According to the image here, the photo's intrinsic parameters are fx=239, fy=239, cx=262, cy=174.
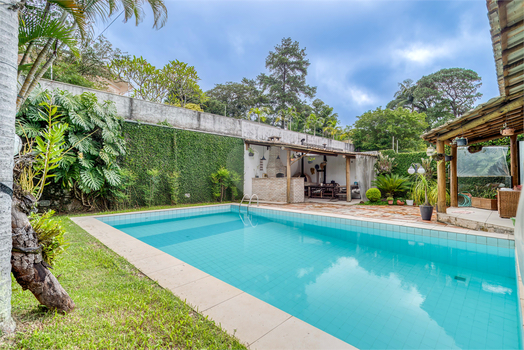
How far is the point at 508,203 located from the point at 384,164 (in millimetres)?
6612

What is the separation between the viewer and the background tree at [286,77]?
84.5 feet

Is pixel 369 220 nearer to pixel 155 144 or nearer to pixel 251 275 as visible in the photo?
pixel 251 275

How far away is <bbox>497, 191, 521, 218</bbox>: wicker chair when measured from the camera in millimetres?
5508

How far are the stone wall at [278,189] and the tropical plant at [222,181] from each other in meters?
1.27

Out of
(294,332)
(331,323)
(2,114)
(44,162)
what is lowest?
(331,323)

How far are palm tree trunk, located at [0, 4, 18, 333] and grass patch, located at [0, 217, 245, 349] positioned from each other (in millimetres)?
250

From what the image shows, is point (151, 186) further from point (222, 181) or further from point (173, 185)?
point (222, 181)

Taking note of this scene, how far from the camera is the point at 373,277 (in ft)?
12.2

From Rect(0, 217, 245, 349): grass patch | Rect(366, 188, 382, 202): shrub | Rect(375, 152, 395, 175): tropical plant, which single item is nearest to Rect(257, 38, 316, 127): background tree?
Rect(375, 152, 395, 175): tropical plant

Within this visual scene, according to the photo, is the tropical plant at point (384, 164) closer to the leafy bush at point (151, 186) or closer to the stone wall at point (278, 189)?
the stone wall at point (278, 189)

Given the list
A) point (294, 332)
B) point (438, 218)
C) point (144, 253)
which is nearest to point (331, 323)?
point (294, 332)

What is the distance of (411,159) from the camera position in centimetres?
1166

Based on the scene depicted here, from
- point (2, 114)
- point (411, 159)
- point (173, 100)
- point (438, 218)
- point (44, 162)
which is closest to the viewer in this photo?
point (2, 114)

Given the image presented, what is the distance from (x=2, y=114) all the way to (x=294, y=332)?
2511 mm
